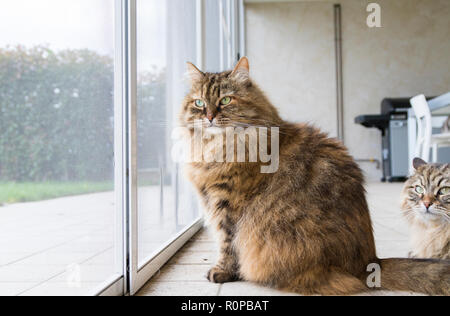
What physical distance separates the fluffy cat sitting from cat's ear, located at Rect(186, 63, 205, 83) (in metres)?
1.08

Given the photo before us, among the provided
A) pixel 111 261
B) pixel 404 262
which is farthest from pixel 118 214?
pixel 404 262

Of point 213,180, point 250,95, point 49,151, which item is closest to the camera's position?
point 49,151

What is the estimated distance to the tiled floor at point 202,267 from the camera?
4.00ft

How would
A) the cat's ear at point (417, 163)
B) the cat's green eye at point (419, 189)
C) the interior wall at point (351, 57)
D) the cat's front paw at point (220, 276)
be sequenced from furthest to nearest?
the interior wall at point (351, 57), the cat's ear at point (417, 163), the cat's green eye at point (419, 189), the cat's front paw at point (220, 276)

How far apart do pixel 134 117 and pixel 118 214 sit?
0.33 metres

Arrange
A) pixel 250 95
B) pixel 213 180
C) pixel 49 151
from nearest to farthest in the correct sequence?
pixel 49 151 < pixel 213 180 < pixel 250 95

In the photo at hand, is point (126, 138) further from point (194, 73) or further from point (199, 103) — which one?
point (194, 73)

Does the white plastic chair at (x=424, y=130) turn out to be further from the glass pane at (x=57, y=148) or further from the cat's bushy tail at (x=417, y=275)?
the glass pane at (x=57, y=148)

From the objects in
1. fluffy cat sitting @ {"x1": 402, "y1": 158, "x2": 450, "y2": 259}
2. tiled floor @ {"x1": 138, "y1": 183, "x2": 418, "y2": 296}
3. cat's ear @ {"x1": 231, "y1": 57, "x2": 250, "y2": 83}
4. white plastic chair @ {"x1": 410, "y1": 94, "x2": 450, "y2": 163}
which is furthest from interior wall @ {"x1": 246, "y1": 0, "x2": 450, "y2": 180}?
cat's ear @ {"x1": 231, "y1": 57, "x2": 250, "y2": 83}

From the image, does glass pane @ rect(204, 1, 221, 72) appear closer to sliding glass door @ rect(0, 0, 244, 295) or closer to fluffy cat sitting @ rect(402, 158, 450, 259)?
sliding glass door @ rect(0, 0, 244, 295)

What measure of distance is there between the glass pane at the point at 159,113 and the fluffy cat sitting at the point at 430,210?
44.6 inches

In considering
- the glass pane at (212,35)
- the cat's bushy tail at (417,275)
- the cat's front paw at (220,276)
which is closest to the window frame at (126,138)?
the cat's front paw at (220,276)

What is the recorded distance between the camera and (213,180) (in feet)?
4.37

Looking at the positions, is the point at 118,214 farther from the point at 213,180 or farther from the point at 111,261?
the point at 213,180
